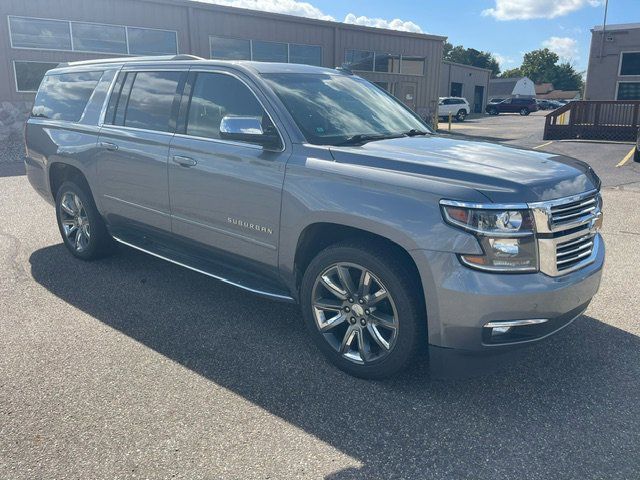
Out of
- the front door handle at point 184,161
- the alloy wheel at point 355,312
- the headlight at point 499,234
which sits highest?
the front door handle at point 184,161

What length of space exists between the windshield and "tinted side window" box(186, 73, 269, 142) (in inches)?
→ 8.3

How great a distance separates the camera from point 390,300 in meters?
3.11

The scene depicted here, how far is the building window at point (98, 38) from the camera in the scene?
17312mm

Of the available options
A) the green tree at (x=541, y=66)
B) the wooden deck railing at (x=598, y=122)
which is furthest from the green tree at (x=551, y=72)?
the wooden deck railing at (x=598, y=122)

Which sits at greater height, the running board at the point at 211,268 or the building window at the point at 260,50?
the building window at the point at 260,50

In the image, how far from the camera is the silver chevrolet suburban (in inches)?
110

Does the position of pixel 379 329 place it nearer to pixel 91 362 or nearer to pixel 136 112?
pixel 91 362

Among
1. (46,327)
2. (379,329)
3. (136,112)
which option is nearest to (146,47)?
(136,112)

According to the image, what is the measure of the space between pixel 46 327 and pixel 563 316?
11.8 feet

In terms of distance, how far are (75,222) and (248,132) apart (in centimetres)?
304

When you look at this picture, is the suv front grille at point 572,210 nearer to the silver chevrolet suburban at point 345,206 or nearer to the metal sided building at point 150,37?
the silver chevrolet suburban at point 345,206

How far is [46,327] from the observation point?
13.4ft

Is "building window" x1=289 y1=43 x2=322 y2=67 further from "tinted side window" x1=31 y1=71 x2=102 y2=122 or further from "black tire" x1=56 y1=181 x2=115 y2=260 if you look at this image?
"black tire" x1=56 y1=181 x2=115 y2=260

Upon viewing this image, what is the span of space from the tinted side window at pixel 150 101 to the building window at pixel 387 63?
2386cm
